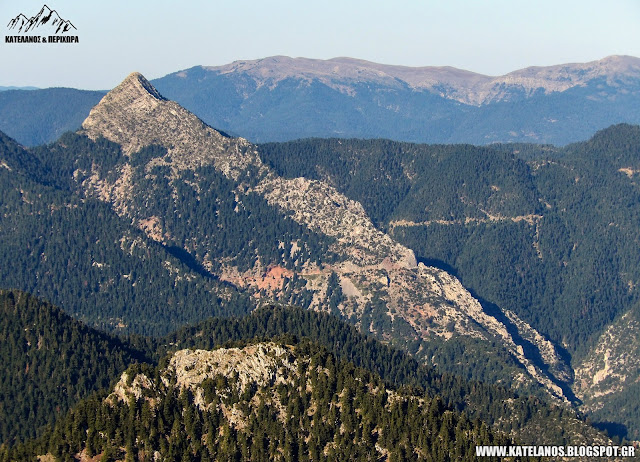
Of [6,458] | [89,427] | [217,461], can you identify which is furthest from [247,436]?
[6,458]

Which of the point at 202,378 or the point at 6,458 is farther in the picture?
the point at 202,378

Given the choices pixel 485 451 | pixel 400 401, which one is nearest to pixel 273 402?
pixel 400 401

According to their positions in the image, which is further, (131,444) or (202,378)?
(202,378)

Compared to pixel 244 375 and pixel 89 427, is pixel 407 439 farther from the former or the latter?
pixel 89 427

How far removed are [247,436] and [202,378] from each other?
12.0 meters

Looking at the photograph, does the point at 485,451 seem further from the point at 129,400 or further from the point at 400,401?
the point at 129,400

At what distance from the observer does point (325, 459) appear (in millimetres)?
182875

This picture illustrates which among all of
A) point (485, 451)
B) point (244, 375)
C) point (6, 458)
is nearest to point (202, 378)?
point (244, 375)

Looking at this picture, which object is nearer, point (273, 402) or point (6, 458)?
point (6, 458)

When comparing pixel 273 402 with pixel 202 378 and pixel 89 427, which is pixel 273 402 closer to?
pixel 202 378

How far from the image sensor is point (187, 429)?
600 feet

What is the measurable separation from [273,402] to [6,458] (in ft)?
133

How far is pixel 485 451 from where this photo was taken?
603 feet

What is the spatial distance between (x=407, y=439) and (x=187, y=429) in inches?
1286
